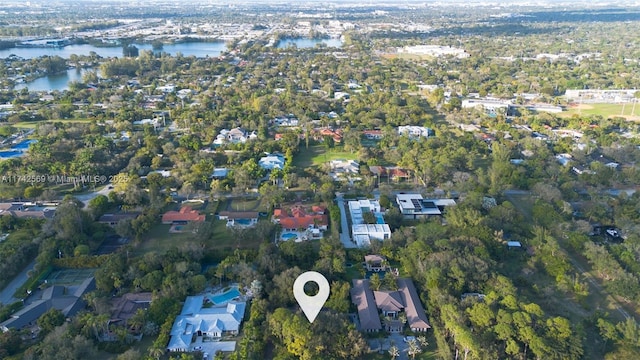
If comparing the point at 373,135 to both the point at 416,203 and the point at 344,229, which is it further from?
the point at 344,229

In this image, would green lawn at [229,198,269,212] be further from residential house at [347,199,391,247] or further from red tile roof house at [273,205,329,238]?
residential house at [347,199,391,247]

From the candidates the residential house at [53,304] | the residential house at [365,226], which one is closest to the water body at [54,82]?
the residential house at [53,304]

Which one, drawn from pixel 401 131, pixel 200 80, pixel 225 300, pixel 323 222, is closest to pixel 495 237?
pixel 323 222

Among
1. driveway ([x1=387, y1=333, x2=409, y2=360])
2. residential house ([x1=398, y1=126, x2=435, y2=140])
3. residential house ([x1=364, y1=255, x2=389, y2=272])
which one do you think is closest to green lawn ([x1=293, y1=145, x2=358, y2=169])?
residential house ([x1=398, y1=126, x2=435, y2=140])

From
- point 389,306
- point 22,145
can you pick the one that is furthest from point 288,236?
point 22,145

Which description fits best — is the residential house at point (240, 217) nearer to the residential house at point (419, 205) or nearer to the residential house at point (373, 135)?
the residential house at point (419, 205)
